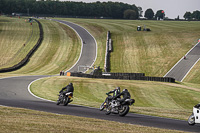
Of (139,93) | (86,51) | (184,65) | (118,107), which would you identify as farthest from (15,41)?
(118,107)

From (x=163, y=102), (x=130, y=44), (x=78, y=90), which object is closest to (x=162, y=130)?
(x=163, y=102)

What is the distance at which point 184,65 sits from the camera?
7175 cm

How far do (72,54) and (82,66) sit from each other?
42.1 feet

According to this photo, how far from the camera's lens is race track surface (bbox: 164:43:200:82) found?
6518cm

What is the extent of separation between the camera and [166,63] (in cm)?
7481

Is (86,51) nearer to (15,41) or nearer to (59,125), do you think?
(15,41)

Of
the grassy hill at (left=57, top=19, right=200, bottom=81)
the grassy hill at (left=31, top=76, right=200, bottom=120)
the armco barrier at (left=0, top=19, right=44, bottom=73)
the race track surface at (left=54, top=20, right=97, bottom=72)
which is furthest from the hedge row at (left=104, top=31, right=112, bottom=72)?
the grassy hill at (left=31, top=76, right=200, bottom=120)

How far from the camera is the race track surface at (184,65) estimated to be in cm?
6518

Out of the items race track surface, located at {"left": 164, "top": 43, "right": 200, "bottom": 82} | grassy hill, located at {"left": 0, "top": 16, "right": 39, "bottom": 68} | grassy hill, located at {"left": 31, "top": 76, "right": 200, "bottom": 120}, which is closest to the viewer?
grassy hill, located at {"left": 31, "top": 76, "right": 200, "bottom": 120}

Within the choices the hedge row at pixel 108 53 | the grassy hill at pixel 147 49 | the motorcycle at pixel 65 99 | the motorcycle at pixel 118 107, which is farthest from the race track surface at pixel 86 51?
the motorcycle at pixel 118 107

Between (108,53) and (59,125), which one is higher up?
(59,125)

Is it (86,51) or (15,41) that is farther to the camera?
(15,41)

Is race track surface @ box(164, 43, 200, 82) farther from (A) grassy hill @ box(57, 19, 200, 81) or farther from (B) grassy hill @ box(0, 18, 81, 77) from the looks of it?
(B) grassy hill @ box(0, 18, 81, 77)

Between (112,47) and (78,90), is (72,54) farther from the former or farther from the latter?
(78,90)
